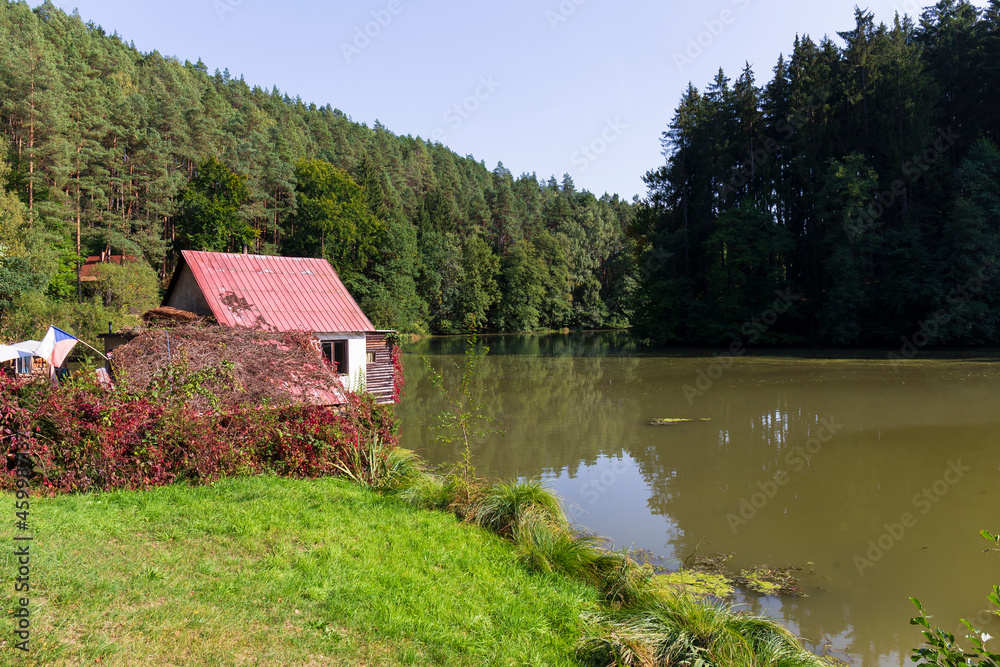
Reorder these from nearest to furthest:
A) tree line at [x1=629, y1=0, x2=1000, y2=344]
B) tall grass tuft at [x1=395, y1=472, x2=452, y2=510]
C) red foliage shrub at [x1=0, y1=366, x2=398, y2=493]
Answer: red foliage shrub at [x1=0, y1=366, x2=398, y2=493] → tall grass tuft at [x1=395, y1=472, x2=452, y2=510] → tree line at [x1=629, y1=0, x2=1000, y2=344]

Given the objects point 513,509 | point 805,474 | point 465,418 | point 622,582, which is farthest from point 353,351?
point 622,582

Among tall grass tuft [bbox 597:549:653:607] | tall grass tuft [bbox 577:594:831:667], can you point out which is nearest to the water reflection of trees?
tall grass tuft [bbox 597:549:653:607]

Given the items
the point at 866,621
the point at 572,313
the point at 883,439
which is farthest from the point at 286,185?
the point at 866,621

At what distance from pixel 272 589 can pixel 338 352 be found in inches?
589

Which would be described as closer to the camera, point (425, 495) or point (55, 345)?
point (425, 495)

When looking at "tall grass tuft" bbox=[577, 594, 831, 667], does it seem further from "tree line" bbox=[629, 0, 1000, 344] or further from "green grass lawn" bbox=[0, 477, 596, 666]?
"tree line" bbox=[629, 0, 1000, 344]

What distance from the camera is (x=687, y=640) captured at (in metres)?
4.62

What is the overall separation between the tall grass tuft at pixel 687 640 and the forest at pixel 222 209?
496cm

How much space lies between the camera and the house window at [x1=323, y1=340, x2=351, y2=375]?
62.6 feet

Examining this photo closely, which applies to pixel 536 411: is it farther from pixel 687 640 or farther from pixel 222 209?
pixel 222 209

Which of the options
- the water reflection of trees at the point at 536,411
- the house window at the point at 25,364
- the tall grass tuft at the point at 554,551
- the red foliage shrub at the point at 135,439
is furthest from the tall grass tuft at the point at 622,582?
the house window at the point at 25,364

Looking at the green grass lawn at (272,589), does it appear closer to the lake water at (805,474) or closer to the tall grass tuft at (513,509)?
the tall grass tuft at (513,509)

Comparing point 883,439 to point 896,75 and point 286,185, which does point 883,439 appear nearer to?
point 896,75

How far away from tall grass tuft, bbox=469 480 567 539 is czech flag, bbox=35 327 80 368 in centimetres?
1308
